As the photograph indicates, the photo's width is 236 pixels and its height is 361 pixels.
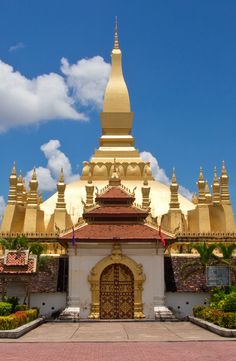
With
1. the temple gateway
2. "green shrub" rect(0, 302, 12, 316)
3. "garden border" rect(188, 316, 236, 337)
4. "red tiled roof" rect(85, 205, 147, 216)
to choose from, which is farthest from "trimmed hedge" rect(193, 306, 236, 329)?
"green shrub" rect(0, 302, 12, 316)

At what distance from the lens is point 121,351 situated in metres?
17.0

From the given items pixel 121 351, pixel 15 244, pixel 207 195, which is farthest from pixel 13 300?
pixel 207 195

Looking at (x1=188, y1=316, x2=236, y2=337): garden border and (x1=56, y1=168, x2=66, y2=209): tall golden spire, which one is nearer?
(x1=188, y1=316, x2=236, y2=337): garden border

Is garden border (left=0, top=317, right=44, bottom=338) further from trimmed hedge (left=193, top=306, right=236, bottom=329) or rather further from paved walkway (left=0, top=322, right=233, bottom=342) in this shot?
trimmed hedge (left=193, top=306, right=236, bottom=329)

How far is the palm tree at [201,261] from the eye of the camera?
97.8ft

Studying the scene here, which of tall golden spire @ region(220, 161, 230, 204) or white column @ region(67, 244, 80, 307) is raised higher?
tall golden spire @ region(220, 161, 230, 204)

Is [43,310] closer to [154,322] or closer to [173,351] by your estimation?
[154,322]

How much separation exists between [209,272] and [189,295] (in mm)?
1545

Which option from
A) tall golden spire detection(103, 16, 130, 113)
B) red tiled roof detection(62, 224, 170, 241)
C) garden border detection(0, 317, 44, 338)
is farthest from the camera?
tall golden spire detection(103, 16, 130, 113)

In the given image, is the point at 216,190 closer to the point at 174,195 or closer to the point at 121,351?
the point at 174,195

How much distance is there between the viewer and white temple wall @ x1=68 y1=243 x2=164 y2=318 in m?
28.8

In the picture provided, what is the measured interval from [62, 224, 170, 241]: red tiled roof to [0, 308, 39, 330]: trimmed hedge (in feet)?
14.6

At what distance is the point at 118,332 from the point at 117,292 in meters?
6.43

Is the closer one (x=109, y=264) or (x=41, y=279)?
(x=109, y=264)
